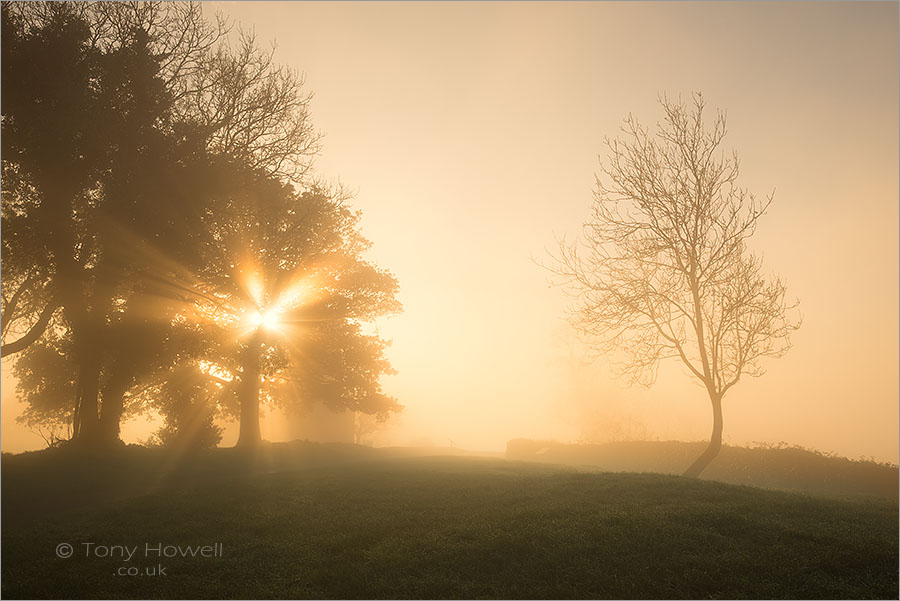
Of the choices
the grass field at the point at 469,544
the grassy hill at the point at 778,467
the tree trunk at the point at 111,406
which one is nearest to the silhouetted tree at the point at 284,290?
the tree trunk at the point at 111,406

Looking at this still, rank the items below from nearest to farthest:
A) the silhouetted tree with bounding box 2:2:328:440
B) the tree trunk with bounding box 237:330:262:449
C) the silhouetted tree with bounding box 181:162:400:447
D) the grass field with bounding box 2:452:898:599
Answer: the grass field with bounding box 2:452:898:599 → the silhouetted tree with bounding box 2:2:328:440 → the silhouetted tree with bounding box 181:162:400:447 → the tree trunk with bounding box 237:330:262:449

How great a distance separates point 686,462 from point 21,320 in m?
40.4

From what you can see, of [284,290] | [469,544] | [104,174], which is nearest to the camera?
[469,544]

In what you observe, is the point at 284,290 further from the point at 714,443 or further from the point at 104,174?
the point at 714,443

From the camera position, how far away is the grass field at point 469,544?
912cm

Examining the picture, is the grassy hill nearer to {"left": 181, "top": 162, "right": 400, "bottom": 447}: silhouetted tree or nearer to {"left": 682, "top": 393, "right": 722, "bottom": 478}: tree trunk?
{"left": 682, "top": 393, "right": 722, "bottom": 478}: tree trunk

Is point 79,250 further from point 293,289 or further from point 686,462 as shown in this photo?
point 686,462

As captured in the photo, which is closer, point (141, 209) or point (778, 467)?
point (141, 209)

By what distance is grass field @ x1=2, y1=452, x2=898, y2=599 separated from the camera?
9.12 meters

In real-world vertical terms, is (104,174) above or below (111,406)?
above

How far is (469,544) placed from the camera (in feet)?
35.7

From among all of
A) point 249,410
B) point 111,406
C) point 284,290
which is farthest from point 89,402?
point 284,290

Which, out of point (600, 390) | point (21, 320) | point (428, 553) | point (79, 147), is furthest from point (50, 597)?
point (600, 390)

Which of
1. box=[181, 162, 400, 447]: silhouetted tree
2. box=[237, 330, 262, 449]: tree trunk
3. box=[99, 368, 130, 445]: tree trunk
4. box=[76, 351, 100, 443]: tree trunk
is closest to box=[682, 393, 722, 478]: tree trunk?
box=[181, 162, 400, 447]: silhouetted tree
